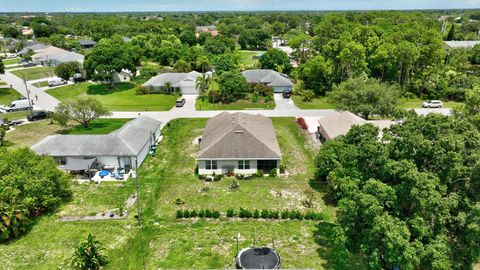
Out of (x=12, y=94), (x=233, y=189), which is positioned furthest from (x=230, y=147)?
(x=12, y=94)

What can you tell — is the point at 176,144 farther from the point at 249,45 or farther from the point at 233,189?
the point at 249,45

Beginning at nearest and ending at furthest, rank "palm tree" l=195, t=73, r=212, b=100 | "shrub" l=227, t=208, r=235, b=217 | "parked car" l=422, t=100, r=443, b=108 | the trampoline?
the trampoline, "shrub" l=227, t=208, r=235, b=217, "parked car" l=422, t=100, r=443, b=108, "palm tree" l=195, t=73, r=212, b=100

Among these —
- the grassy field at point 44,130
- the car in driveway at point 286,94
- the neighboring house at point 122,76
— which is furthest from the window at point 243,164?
the neighboring house at point 122,76

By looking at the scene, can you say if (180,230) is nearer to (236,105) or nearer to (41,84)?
(236,105)

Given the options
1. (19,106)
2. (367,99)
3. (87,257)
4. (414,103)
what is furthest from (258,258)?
(19,106)

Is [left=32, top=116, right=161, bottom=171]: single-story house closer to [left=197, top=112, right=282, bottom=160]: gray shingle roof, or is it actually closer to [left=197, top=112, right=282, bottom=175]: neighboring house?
[left=197, top=112, right=282, bottom=175]: neighboring house

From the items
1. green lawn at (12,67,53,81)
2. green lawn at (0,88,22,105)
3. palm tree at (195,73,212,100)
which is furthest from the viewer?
green lawn at (12,67,53,81)

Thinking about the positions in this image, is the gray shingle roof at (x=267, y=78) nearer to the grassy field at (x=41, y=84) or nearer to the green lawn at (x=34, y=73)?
the grassy field at (x=41, y=84)

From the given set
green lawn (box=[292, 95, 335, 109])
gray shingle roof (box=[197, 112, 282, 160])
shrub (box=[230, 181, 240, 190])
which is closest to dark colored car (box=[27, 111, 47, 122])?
gray shingle roof (box=[197, 112, 282, 160])
